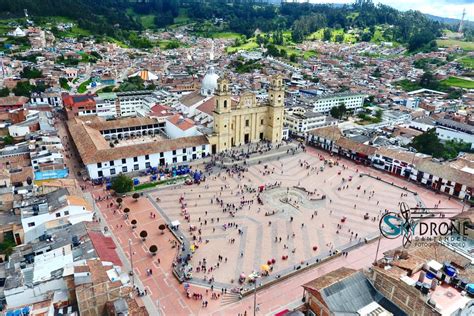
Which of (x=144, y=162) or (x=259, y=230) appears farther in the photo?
(x=144, y=162)

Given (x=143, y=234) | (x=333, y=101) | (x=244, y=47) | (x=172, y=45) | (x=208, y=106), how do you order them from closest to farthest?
(x=143, y=234), (x=208, y=106), (x=333, y=101), (x=172, y=45), (x=244, y=47)

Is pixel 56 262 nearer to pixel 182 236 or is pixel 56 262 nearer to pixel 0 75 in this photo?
pixel 182 236

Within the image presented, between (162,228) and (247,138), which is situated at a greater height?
(247,138)

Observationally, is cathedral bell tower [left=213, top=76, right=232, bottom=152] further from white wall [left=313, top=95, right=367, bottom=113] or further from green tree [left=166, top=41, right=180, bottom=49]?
green tree [left=166, top=41, right=180, bottom=49]

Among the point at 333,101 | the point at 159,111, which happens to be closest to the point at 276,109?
the point at 159,111

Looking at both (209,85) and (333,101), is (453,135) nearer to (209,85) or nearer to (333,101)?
(333,101)

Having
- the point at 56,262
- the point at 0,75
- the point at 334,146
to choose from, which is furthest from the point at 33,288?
the point at 0,75

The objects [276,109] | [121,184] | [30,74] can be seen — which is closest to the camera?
[121,184]
